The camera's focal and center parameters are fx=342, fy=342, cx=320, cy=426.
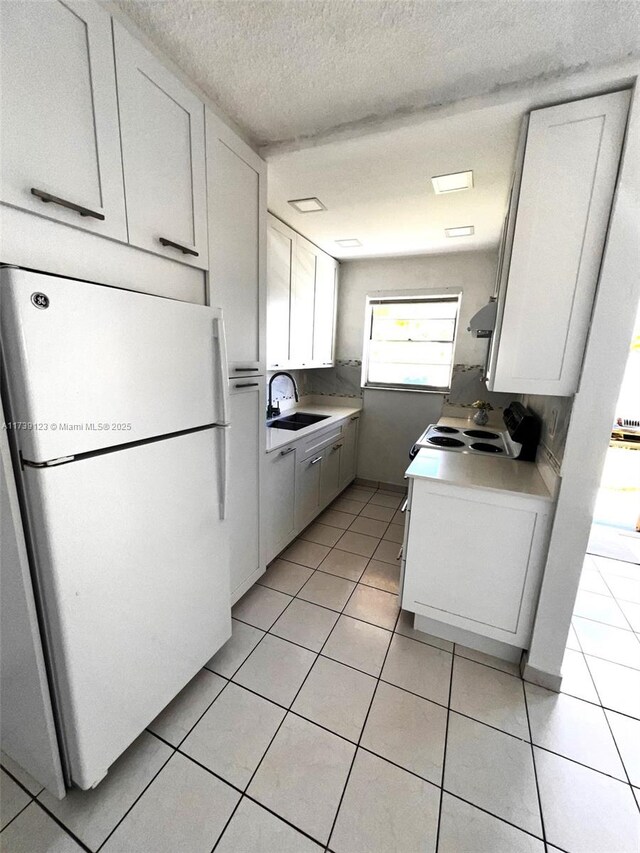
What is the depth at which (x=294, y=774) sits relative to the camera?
121 centimetres

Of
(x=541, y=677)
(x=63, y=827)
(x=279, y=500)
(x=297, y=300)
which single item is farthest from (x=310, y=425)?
(x=63, y=827)

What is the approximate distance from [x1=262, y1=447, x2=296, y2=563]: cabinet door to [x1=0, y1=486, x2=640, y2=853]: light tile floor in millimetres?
457

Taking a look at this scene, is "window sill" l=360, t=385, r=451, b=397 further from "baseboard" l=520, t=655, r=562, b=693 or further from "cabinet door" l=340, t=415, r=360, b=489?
"baseboard" l=520, t=655, r=562, b=693

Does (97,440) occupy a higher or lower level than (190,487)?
higher

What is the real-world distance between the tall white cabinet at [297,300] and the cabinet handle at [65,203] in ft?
4.81

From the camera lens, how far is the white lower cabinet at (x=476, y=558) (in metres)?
1.56

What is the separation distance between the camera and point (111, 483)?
102cm

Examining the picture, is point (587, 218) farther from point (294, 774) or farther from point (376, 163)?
point (294, 774)

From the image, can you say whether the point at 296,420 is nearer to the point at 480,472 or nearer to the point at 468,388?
the point at 468,388

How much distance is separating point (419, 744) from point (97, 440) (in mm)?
1599

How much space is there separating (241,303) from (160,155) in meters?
0.63

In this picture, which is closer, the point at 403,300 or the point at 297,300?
the point at 297,300

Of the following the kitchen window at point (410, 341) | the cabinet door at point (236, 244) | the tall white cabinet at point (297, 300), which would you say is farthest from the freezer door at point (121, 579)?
the kitchen window at point (410, 341)

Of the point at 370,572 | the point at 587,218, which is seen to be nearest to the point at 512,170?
the point at 587,218
